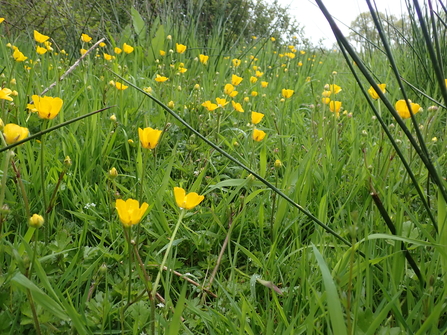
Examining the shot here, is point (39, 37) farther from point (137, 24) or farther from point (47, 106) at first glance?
point (137, 24)

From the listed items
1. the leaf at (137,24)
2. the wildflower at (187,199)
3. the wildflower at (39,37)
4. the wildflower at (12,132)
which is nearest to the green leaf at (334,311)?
the wildflower at (187,199)

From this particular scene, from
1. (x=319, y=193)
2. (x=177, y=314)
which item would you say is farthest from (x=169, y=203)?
(x=177, y=314)

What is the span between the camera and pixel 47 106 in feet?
2.84

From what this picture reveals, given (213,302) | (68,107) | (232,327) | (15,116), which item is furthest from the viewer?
(68,107)

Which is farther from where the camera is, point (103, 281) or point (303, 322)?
point (103, 281)

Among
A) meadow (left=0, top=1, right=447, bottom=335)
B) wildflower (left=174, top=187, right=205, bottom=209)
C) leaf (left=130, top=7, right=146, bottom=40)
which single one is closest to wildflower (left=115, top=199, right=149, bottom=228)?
meadow (left=0, top=1, right=447, bottom=335)

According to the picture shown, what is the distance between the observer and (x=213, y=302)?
925mm

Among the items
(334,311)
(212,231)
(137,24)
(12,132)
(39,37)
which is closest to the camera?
(334,311)

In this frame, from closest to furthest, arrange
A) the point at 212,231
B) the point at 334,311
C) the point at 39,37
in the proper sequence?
the point at 334,311 < the point at 212,231 < the point at 39,37

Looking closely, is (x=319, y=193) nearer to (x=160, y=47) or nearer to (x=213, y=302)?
(x=213, y=302)

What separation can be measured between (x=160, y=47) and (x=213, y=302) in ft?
9.48

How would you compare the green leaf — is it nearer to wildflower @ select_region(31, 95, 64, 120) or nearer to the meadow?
the meadow

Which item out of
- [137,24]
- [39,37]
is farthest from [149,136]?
[137,24]

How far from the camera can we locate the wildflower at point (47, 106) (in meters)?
0.85
